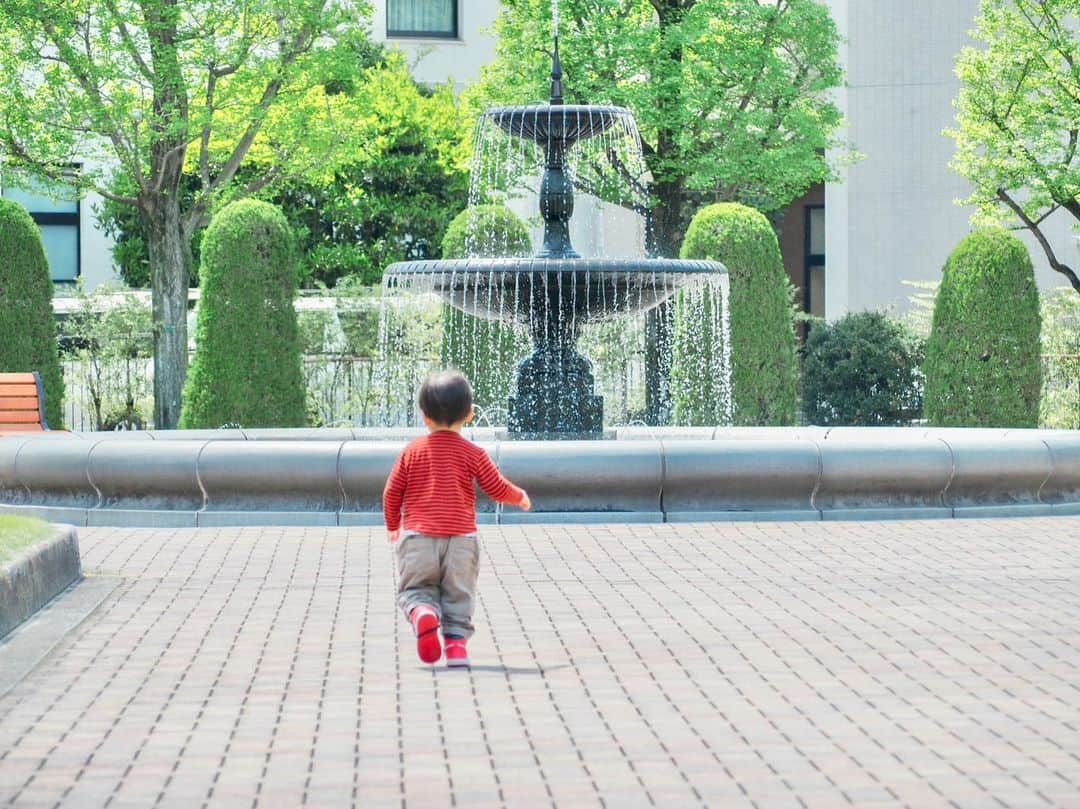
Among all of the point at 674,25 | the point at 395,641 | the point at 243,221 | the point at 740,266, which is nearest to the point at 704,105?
the point at 674,25

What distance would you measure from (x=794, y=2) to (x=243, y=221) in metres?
12.1

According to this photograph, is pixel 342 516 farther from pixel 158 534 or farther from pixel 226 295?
pixel 226 295

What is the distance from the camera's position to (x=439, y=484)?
8117mm

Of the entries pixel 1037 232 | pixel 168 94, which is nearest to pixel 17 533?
pixel 168 94

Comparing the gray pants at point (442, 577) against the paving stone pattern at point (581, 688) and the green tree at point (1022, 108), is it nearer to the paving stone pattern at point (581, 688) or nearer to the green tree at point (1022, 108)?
the paving stone pattern at point (581, 688)

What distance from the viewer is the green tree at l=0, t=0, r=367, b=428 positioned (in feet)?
86.8

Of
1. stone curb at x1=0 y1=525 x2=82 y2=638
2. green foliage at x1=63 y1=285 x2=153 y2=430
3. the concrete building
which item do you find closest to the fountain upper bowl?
stone curb at x1=0 y1=525 x2=82 y2=638

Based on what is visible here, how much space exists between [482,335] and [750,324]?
3345 mm

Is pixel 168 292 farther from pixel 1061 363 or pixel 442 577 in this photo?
pixel 442 577

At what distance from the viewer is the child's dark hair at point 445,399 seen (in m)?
8.05

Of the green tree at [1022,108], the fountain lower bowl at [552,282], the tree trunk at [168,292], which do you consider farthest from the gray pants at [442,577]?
the green tree at [1022,108]

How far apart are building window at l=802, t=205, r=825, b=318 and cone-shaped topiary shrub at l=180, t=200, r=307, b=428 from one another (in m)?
21.8

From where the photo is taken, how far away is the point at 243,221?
22.1 meters

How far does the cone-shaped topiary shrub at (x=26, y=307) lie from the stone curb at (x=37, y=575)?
12380 mm
